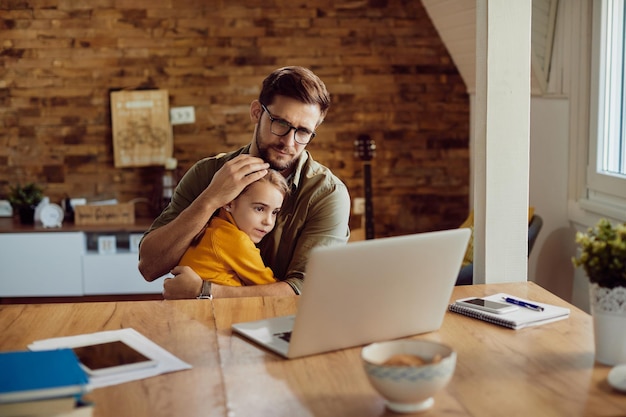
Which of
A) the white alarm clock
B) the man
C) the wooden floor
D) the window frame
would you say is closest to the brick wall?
the white alarm clock

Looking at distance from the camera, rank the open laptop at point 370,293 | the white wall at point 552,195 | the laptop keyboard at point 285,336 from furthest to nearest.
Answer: the white wall at point 552,195, the laptop keyboard at point 285,336, the open laptop at point 370,293

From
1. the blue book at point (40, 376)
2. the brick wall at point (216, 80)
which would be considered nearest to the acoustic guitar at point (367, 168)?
the brick wall at point (216, 80)

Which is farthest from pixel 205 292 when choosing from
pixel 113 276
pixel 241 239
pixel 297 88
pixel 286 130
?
pixel 113 276

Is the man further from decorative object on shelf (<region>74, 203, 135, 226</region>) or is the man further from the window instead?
decorative object on shelf (<region>74, 203, 135, 226</region>)

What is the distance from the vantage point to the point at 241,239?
2506 mm

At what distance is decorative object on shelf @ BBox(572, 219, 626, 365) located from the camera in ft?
5.19

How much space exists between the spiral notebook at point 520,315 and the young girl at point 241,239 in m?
0.71

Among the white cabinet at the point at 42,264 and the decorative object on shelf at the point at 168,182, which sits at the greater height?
the decorative object on shelf at the point at 168,182

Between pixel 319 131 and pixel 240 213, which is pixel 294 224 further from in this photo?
pixel 319 131

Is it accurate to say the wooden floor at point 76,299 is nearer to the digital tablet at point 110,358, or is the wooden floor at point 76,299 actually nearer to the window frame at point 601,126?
the window frame at point 601,126

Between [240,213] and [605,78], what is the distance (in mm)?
1994

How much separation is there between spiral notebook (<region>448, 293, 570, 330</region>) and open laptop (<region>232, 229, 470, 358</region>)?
0.17 meters

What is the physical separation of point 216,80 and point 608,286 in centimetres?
405

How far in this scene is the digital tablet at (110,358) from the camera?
5.16ft
